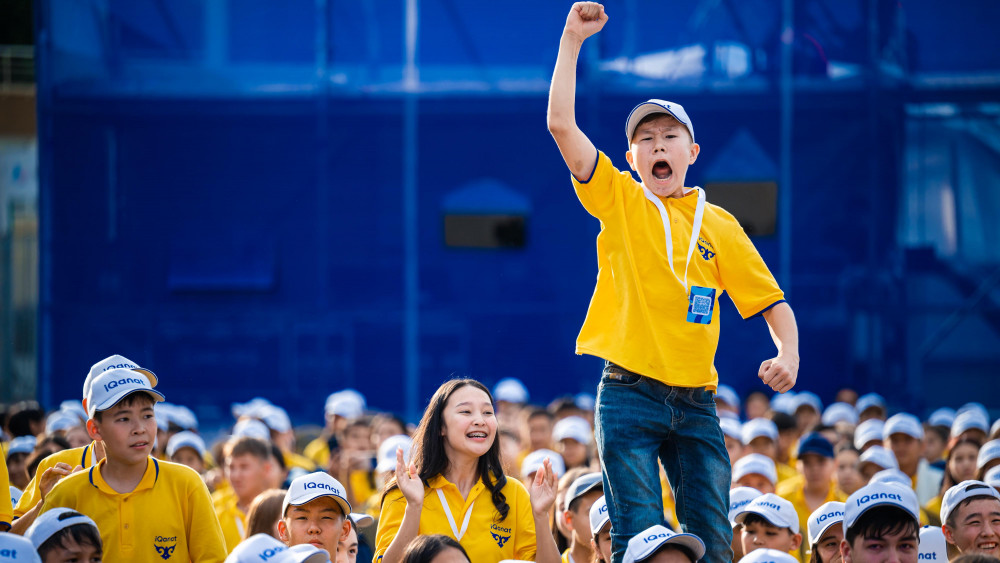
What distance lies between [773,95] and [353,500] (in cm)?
970

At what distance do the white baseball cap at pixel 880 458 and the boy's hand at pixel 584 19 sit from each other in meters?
5.17

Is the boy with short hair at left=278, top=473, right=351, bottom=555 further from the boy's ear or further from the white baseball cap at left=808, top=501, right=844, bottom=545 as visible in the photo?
the white baseball cap at left=808, top=501, right=844, bottom=545

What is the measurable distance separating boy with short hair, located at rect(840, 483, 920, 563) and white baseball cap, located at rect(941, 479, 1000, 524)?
0.97m

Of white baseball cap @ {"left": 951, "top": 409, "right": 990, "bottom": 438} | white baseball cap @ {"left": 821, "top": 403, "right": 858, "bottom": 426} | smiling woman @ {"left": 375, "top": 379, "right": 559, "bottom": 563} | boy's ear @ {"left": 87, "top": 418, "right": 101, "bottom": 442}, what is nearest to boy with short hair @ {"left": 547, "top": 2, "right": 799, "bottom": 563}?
smiling woman @ {"left": 375, "top": 379, "right": 559, "bottom": 563}

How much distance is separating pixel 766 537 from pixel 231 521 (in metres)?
3.45

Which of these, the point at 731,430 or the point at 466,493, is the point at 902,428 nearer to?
the point at 731,430

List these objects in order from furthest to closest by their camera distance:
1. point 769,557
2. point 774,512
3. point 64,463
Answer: point 774,512, point 64,463, point 769,557

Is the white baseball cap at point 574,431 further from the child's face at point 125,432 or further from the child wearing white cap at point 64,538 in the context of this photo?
the child wearing white cap at point 64,538

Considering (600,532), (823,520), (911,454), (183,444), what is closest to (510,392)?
(911,454)

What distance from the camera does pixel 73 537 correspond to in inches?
173

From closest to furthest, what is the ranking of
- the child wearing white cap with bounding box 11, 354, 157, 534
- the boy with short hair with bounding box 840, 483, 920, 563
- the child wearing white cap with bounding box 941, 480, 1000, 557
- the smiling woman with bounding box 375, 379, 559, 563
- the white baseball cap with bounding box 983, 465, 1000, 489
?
the boy with short hair with bounding box 840, 483, 920, 563
the smiling woman with bounding box 375, 379, 559, 563
the child wearing white cap with bounding box 11, 354, 157, 534
the child wearing white cap with bounding box 941, 480, 1000, 557
the white baseball cap with bounding box 983, 465, 1000, 489

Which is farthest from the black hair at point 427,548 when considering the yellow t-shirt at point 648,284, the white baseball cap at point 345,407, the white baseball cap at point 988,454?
the white baseball cap at point 345,407

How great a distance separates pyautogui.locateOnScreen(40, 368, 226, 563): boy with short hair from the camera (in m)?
4.94

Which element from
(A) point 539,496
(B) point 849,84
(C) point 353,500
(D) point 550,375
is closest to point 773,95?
(B) point 849,84
